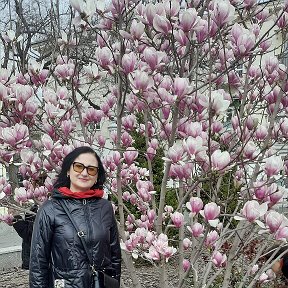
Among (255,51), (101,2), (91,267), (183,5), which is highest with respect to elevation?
(183,5)

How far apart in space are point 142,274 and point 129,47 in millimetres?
4513

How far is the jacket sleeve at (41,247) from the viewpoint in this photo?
8.46 feet

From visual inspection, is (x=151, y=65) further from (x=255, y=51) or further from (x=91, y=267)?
(x=91, y=267)

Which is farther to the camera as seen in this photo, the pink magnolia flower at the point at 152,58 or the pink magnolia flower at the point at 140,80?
the pink magnolia flower at the point at 152,58

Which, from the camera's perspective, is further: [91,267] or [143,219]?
[143,219]

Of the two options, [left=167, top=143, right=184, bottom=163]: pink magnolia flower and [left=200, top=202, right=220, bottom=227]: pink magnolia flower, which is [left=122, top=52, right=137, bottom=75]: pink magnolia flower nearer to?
[left=167, top=143, right=184, bottom=163]: pink magnolia flower

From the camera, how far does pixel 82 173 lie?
8.65 ft

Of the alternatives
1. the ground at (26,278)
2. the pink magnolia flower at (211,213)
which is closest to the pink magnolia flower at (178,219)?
the pink magnolia flower at (211,213)

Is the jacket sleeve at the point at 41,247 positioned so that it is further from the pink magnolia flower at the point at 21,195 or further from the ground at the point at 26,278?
the ground at the point at 26,278

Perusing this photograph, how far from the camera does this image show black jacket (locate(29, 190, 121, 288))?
8.49ft

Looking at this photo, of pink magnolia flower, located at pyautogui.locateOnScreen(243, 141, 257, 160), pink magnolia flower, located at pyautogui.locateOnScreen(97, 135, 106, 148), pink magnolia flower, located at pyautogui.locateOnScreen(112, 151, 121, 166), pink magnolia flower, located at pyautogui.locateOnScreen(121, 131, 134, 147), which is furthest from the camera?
pink magnolia flower, located at pyautogui.locateOnScreen(97, 135, 106, 148)

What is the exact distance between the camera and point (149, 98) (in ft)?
7.73

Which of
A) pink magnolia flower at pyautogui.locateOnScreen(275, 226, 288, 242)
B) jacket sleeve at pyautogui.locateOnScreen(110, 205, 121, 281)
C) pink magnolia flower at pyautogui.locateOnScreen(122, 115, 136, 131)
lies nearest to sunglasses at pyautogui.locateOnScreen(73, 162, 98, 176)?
jacket sleeve at pyautogui.locateOnScreen(110, 205, 121, 281)

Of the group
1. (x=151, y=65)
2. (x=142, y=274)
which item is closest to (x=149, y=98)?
(x=151, y=65)
